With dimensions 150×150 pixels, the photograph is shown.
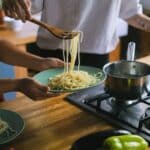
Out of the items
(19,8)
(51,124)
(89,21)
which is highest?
(19,8)

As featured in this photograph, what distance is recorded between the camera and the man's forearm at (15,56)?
150 centimetres

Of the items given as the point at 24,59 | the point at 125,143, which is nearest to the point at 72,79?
the point at 24,59

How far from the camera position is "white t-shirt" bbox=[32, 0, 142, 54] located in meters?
1.80

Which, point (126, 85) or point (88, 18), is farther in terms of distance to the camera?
point (88, 18)

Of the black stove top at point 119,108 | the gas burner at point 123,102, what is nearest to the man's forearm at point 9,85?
the black stove top at point 119,108

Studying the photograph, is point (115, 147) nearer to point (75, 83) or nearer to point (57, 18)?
point (75, 83)

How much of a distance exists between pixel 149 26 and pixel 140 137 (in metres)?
0.91

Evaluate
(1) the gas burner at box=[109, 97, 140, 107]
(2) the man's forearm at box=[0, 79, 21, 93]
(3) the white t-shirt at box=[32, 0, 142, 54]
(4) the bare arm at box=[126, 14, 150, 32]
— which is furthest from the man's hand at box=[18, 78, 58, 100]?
(4) the bare arm at box=[126, 14, 150, 32]

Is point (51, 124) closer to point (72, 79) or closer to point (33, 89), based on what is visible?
point (33, 89)

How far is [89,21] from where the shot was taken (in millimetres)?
1870

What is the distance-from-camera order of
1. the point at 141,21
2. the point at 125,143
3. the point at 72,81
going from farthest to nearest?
the point at 141,21
the point at 72,81
the point at 125,143

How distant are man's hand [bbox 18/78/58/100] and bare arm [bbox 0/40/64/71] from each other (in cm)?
26

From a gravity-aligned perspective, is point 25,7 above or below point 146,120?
above

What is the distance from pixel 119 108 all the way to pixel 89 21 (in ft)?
2.47
